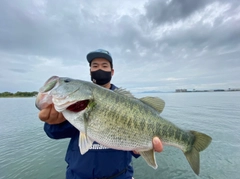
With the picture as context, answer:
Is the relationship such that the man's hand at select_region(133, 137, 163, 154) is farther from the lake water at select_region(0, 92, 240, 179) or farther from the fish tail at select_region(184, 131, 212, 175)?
the lake water at select_region(0, 92, 240, 179)

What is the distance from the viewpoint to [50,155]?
9.16 m

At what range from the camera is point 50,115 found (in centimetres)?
250

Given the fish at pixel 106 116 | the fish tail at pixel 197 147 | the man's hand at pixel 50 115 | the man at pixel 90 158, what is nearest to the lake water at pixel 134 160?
the man at pixel 90 158

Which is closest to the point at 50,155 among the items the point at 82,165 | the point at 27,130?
the point at 27,130

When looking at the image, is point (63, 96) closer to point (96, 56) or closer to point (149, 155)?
point (96, 56)

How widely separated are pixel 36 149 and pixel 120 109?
1014 centimetres

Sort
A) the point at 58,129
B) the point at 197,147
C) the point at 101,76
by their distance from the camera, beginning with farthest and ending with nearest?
the point at 101,76, the point at 197,147, the point at 58,129

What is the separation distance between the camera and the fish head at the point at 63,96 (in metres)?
2.41

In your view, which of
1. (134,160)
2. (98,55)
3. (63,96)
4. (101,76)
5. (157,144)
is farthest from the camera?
(134,160)

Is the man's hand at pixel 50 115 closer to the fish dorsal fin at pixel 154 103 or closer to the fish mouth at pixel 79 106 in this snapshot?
the fish mouth at pixel 79 106

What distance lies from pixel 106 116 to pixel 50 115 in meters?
0.95

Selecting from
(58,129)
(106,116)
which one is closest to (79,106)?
(106,116)

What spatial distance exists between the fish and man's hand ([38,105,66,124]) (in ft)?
0.29

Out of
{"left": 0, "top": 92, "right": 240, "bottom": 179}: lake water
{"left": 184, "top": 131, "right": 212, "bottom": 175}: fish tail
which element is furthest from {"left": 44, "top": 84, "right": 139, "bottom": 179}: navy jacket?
{"left": 0, "top": 92, "right": 240, "bottom": 179}: lake water
